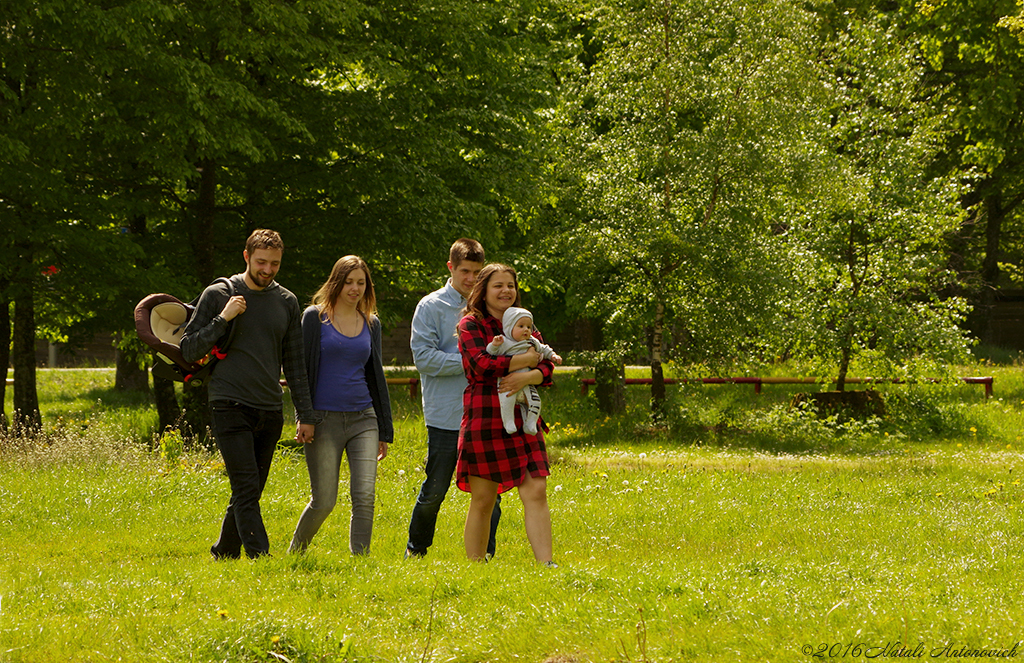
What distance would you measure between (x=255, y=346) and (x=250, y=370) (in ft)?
0.46

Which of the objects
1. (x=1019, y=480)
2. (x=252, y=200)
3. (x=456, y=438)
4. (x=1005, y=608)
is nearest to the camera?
(x=1005, y=608)

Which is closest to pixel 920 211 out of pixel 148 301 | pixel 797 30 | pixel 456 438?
pixel 797 30

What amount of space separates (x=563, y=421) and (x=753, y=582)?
12.6 metres

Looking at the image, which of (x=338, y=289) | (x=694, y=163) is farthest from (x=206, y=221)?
(x=338, y=289)

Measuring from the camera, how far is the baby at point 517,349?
17.4 feet

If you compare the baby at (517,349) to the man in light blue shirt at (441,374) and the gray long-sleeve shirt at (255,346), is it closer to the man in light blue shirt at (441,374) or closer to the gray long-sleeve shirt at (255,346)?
the man in light blue shirt at (441,374)

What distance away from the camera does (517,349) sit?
535cm

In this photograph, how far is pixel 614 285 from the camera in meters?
16.5

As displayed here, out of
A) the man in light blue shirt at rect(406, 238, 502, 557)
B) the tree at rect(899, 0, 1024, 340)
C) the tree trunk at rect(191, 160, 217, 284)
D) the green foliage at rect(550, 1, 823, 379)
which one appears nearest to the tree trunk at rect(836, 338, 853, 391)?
the green foliage at rect(550, 1, 823, 379)

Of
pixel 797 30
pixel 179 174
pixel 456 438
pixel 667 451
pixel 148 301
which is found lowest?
pixel 667 451

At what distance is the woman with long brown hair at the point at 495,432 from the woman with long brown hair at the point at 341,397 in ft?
2.33

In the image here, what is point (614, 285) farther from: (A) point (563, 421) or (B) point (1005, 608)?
(B) point (1005, 608)

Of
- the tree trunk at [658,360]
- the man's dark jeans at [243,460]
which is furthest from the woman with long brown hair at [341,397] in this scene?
the tree trunk at [658,360]

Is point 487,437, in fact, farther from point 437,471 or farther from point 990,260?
point 990,260
